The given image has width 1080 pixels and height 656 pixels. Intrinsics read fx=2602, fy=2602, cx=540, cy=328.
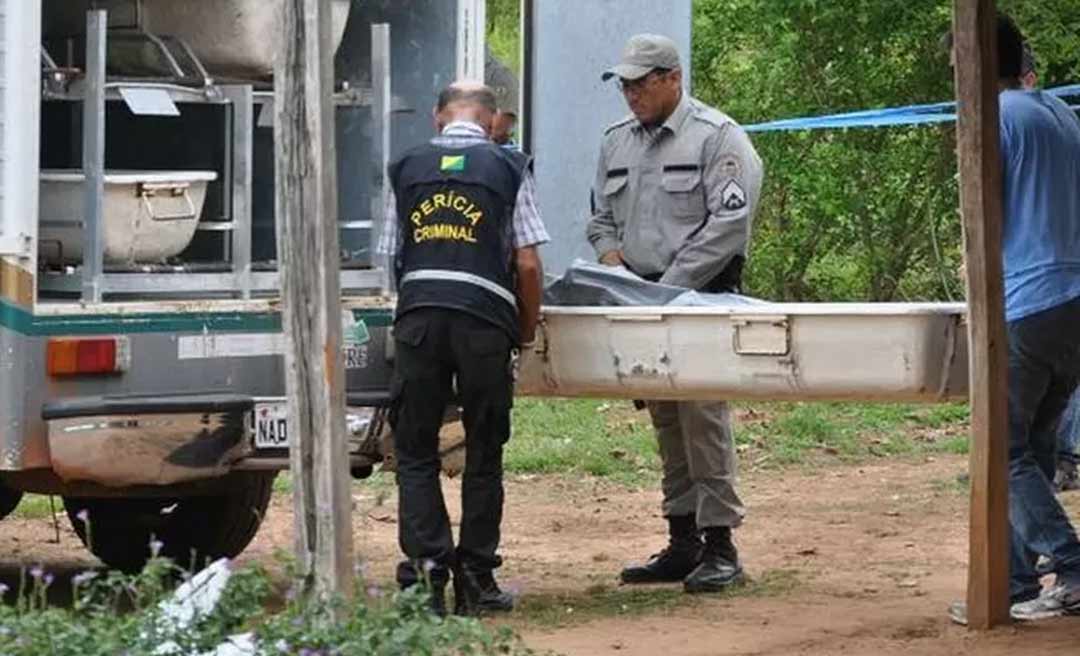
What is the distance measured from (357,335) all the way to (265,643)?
311 centimetres

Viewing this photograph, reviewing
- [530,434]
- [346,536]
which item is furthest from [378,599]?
[530,434]

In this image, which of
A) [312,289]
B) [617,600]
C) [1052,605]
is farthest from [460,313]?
[1052,605]

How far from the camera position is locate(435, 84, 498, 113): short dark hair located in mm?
8320

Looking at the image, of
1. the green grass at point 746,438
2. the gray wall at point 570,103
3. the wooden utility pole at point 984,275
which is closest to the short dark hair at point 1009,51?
the wooden utility pole at point 984,275

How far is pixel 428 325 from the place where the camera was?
8.19 metres

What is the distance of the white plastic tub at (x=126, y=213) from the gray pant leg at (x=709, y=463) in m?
1.86

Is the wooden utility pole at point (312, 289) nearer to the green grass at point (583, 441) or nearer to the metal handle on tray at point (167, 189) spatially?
the metal handle on tray at point (167, 189)

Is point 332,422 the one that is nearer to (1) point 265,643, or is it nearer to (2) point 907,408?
(1) point 265,643

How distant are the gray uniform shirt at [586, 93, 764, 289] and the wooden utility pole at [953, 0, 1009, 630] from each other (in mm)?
1173

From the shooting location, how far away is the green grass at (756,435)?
42.3 feet

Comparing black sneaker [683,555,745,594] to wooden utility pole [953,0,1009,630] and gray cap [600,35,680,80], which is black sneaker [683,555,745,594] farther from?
gray cap [600,35,680,80]

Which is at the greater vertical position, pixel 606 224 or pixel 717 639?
pixel 606 224

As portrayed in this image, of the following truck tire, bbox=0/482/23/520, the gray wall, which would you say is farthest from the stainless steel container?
the gray wall

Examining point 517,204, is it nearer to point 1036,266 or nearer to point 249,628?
point 1036,266
